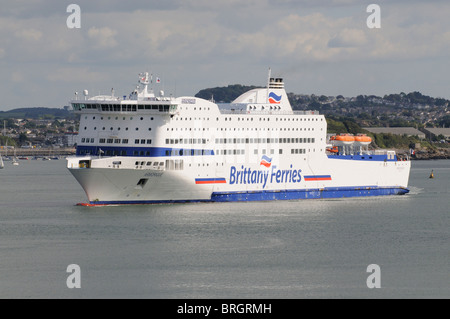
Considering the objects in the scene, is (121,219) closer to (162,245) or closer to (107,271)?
(162,245)

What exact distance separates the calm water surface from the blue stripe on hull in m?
0.54

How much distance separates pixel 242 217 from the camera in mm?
44594

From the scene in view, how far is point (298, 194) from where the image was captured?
171ft

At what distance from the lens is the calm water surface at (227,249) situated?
29.3 m

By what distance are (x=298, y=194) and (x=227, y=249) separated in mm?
16735

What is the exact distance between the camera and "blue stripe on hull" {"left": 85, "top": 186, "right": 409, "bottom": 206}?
4860cm

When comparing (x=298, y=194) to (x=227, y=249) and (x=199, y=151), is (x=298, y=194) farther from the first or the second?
(x=227, y=249)

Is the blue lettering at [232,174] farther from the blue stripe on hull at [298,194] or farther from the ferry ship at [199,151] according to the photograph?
the blue stripe on hull at [298,194]

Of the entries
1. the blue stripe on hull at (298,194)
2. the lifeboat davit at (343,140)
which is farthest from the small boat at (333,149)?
the blue stripe on hull at (298,194)

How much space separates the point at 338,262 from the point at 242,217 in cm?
1149

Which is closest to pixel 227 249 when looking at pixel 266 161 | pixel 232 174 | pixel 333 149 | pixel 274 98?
pixel 232 174

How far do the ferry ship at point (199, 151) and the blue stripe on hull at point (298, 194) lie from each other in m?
0.06

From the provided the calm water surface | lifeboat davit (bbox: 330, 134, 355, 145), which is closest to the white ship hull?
the calm water surface
